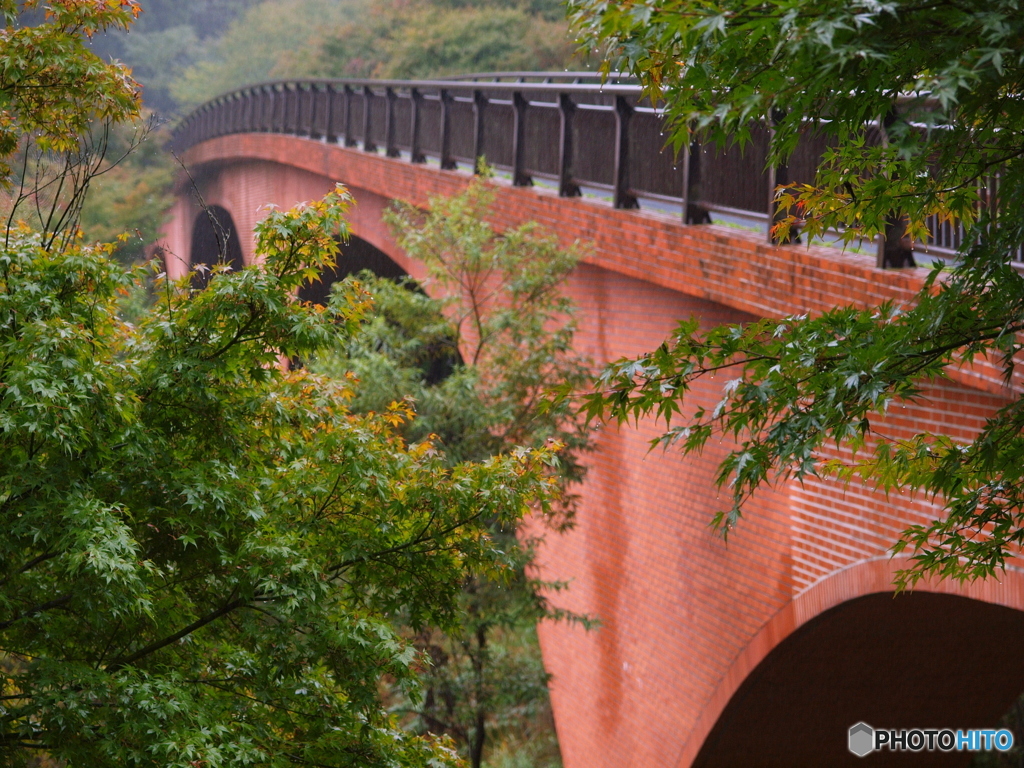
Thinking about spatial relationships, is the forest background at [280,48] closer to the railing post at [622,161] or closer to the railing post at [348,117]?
the railing post at [622,161]

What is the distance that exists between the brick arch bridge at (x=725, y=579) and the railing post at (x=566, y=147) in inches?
0.9

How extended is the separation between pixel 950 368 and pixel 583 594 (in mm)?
6203

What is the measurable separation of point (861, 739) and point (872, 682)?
142 cm

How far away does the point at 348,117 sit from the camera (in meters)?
17.9

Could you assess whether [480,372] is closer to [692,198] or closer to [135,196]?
[692,198]

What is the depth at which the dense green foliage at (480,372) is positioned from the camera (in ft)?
29.4

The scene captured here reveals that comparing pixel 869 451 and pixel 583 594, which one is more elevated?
pixel 869 451

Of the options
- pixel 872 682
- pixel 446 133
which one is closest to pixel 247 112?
pixel 446 133

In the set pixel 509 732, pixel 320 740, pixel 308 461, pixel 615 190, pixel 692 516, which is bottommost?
pixel 509 732

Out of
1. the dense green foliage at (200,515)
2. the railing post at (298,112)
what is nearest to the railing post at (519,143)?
the dense green foliage at (200,515)

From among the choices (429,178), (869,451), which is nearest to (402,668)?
(869,451)

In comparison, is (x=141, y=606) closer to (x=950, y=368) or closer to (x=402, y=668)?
(x=402, y=668)

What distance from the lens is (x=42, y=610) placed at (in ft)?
14.2

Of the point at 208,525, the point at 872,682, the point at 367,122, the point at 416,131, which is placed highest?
the point at 367,122
